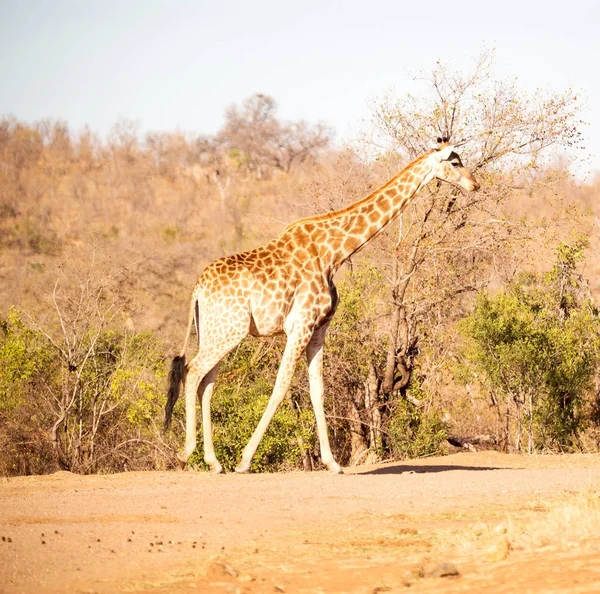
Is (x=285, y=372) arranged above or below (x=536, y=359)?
above

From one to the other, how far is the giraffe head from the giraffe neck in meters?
0.10

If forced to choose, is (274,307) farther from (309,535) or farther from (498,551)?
(498,551)

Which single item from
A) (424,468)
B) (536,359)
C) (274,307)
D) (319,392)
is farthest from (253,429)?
(536,359)

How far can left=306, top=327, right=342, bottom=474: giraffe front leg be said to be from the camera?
11461 mm

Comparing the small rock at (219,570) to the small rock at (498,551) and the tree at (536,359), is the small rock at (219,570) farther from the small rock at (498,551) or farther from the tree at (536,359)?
the tree at (536,359)

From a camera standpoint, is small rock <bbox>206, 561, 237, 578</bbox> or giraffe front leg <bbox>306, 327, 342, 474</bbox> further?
giraffe front leg <bbox>306, 327, 342, 474</bbox>

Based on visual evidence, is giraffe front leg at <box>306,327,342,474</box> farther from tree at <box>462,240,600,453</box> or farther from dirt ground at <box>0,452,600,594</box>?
tree at <box>462,240,600,453</box>

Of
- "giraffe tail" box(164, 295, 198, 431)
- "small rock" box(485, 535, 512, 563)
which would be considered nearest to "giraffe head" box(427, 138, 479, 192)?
"giraffe tail" box(164, 295, 198, 431)

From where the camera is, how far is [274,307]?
11594mm

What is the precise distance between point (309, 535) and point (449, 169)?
20.4 ft

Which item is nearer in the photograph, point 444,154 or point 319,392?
point 319,392

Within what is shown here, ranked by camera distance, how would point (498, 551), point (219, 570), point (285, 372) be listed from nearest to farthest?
point (219, 570) → point (498, 551) → point (285, 372)

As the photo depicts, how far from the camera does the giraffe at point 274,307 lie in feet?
37.8

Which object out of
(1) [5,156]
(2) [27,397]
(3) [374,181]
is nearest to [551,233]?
(3) [374,181]
